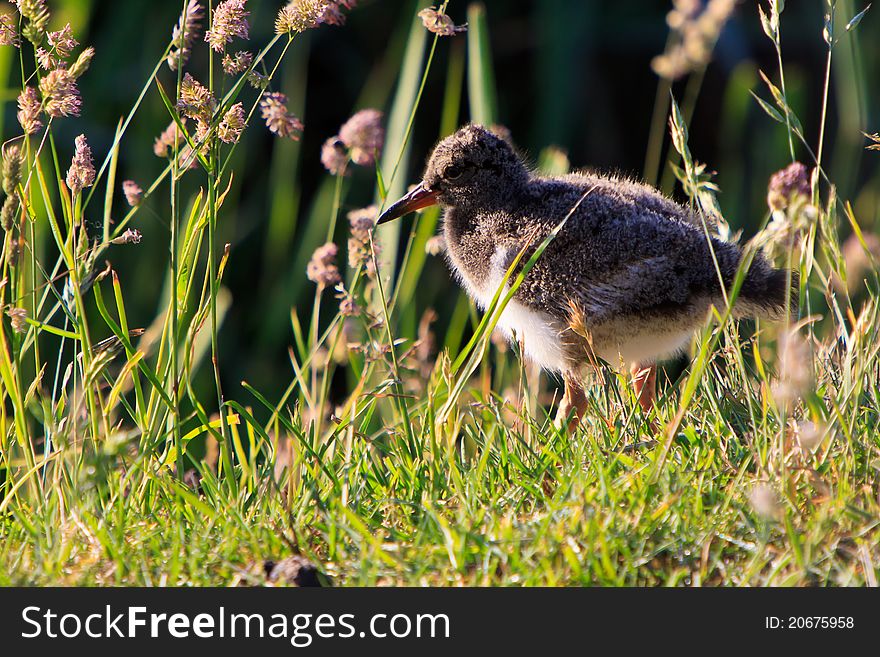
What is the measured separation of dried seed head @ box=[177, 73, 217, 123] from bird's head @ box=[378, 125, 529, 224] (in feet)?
2.68

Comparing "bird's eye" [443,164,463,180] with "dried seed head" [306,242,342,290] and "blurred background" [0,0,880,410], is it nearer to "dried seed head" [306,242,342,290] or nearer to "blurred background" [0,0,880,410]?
"dried seed head" [306,242,342,290]

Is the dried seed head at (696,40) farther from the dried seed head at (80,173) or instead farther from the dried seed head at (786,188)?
the dried seed head at (80,173)

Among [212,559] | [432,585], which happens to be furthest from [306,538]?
[432,585]

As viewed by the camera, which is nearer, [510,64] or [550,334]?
[550,334]

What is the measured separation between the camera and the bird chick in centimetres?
261

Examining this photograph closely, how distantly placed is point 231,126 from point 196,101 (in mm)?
98

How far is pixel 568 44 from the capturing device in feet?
19.7

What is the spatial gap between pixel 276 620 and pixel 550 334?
1284 millimetres

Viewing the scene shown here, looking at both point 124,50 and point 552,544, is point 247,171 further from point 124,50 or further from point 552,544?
point 552,544

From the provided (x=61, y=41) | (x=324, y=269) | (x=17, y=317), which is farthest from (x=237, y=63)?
(x=17, y=317)

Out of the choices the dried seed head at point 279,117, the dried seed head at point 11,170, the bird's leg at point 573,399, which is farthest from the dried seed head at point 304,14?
the bird's leg at point 573,399

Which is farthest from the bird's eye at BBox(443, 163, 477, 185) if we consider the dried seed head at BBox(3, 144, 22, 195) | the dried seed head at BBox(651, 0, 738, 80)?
the dried seed head at BBox(3, 144, 22, 195)

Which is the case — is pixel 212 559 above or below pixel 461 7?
below

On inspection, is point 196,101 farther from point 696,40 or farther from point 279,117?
point 696,40
